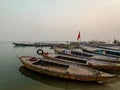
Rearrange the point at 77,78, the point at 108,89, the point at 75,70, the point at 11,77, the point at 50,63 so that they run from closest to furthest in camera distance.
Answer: the point at 108,89 < the point at 77,78 < the point at 75,70 < the point at 11,77 < the point at 50,63

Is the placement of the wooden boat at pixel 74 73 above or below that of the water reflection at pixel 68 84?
above

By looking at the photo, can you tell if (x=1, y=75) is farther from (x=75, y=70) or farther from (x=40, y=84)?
(x=75, y=70)

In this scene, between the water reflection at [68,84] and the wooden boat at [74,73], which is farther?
the wooden boat at [74,73]

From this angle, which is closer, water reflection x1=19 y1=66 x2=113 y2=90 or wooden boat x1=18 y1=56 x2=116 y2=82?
water reflection x1=19 y1=66 x2=113 y2=90

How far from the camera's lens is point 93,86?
46.0 ft

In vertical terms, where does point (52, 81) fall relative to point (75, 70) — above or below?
below

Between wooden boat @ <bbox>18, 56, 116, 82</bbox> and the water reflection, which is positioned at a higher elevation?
wooden boat @ <bbox>18, 56, 116, 82</bbox>

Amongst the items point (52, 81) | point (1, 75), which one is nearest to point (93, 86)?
point (52, 81)

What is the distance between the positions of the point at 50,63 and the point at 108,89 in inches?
327

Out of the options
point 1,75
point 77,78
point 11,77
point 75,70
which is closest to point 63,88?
point 77,78

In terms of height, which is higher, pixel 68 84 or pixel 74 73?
pixel 74 73

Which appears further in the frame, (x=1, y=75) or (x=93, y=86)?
(x=1, y=75)

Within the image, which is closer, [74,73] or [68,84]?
[68,84]

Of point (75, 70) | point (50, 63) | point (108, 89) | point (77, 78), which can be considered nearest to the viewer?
point (108, 89)
